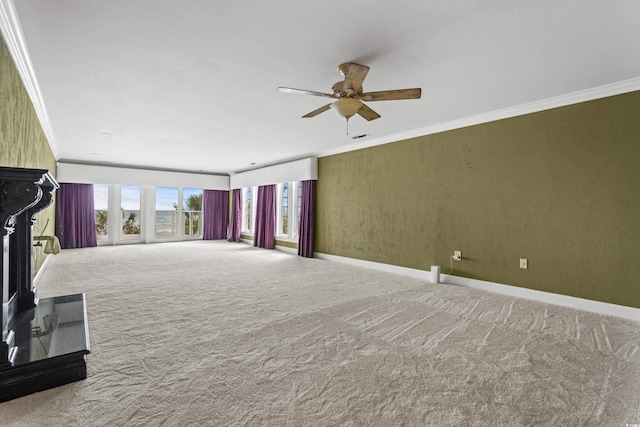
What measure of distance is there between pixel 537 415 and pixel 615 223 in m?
2.70

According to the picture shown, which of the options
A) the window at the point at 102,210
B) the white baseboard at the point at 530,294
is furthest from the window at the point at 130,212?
the white baseboard at the point at 530,294

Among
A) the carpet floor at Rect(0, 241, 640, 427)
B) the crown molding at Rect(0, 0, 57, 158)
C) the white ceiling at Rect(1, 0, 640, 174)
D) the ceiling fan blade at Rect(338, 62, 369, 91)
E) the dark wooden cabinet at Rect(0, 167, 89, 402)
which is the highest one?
the white ceiling at Rect(1, 0, 640, 174)

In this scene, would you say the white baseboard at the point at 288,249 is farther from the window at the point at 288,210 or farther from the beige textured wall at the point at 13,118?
the beige textured wall at the point at 13,118

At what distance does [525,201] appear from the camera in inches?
153

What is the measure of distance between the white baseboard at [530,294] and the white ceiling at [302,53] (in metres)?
2.32

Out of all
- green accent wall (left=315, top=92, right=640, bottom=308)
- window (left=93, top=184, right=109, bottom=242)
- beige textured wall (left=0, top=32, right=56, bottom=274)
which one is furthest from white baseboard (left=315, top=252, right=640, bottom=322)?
window (left=93, top=184, right=109, bottom=242)

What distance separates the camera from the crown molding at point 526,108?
316cm

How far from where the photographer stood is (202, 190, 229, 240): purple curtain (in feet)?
34.0

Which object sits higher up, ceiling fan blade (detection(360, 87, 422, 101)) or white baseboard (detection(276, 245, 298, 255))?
ceiling fan blade (detection(360, 87, 422, 101))

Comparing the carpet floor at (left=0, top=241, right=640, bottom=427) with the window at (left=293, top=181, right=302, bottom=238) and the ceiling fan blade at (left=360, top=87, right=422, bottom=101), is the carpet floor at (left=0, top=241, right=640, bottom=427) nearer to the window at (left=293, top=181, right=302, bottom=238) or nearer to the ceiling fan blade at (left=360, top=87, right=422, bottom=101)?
the ceiling fan blade at (left=360, top=87, right=422, bottom=101)

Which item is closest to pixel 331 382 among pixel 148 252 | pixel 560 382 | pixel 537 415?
pixel 537 415

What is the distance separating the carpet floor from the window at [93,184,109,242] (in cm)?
543

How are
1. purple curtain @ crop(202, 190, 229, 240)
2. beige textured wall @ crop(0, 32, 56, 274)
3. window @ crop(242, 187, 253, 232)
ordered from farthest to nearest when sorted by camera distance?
purple curtain @ crop(202, 190, 229, 240) < window @ crop(242, 187, 253, 232) < beige textured wall @ crop(0, 32, 56, 274)

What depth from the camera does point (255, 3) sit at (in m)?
1.96
